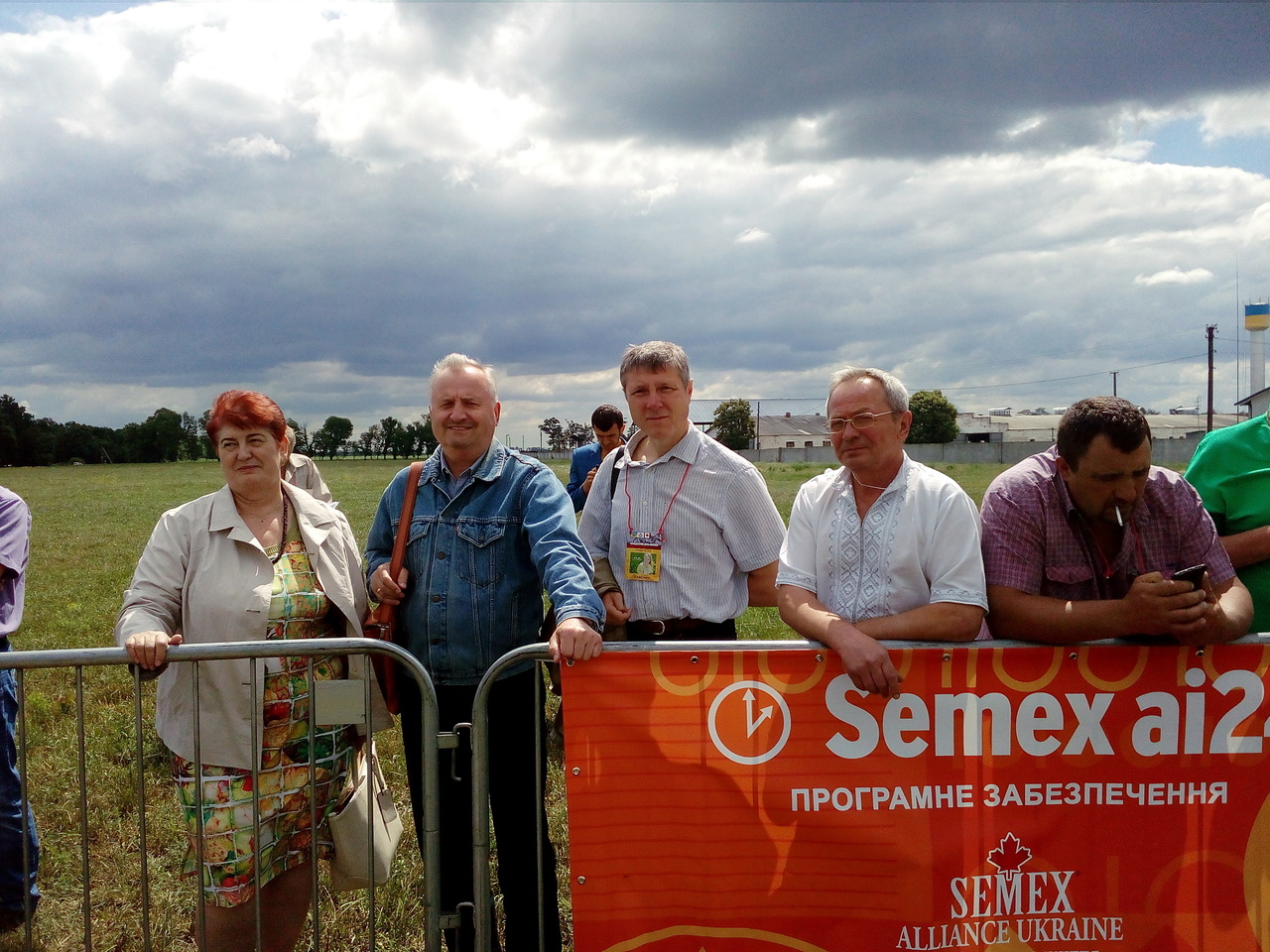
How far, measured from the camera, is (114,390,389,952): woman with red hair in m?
3.03

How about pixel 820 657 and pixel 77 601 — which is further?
pixel 77 601

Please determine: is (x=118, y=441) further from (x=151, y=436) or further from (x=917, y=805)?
(x=917, y=805)

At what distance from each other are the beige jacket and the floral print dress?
0.17 feet

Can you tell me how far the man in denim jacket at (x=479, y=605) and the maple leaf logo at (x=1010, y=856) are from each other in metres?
1.54

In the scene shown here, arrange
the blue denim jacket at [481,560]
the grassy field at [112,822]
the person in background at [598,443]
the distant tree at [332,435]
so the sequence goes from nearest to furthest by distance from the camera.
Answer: the blue denim jacket at [481,560], the grassy field at [112,822], the person in background at [598,443], the distant tree at [332,435]

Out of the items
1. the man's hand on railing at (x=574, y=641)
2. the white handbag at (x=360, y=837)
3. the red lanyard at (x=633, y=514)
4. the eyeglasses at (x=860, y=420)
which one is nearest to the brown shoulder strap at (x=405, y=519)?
the white handbag at (x=360, y=837)

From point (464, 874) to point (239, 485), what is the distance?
1.68 meters

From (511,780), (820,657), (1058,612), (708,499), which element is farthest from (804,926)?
(708,499)

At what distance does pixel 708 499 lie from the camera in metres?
3.54

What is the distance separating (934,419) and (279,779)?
304 ft

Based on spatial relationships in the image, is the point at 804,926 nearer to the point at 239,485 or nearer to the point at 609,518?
the point at 609,518

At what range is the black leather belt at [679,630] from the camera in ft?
11.5

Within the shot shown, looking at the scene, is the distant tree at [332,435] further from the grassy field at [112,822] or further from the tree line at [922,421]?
the grassy field at [112,822]

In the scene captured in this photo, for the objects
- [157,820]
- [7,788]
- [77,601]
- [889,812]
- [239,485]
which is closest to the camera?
[889,812]
